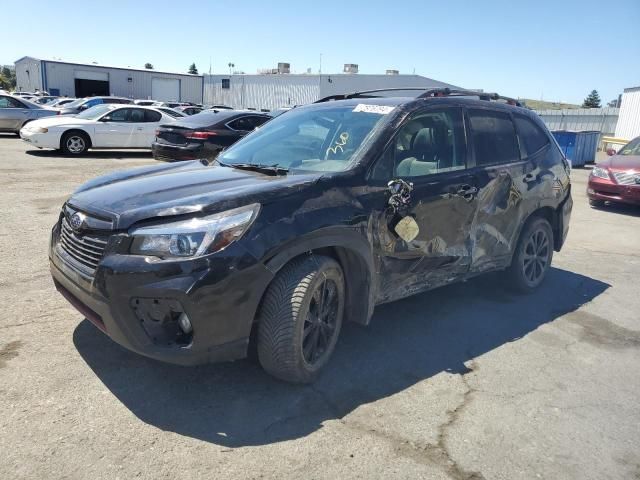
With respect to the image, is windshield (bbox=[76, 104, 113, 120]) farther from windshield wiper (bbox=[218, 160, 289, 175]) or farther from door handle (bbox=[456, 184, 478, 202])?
door handle (bbox=[456, 184, 478, 202])

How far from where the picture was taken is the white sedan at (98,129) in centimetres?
1467

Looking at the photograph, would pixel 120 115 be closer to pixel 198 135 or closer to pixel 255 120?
pixel 255 120

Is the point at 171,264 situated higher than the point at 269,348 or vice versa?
the point at 171,264

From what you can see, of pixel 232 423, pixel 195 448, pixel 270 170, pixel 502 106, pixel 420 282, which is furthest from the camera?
pixel 502 106

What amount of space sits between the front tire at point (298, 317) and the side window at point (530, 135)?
2.78 meters

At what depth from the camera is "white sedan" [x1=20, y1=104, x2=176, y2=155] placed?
48.1ft

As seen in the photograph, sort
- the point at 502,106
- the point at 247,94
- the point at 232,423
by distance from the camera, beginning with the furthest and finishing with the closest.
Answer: the point at 247,94, the point at 502,106, the point at 232,423

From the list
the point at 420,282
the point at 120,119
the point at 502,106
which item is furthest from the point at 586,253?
the point at 120,119

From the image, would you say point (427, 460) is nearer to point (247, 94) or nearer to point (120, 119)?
point (120, 119)

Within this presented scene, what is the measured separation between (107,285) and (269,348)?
96 centimetres

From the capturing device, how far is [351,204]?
341cm

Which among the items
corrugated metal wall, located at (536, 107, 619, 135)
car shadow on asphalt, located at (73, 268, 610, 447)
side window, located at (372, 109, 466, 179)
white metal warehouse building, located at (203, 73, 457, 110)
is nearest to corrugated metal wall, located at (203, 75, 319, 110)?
white metal warehouse building, located at (203, 73, 457, 110)

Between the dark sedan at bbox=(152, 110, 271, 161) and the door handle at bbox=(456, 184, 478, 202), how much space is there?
7669 mm

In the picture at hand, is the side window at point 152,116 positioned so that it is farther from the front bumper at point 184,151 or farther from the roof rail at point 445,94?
the roof rail at point 445,94
